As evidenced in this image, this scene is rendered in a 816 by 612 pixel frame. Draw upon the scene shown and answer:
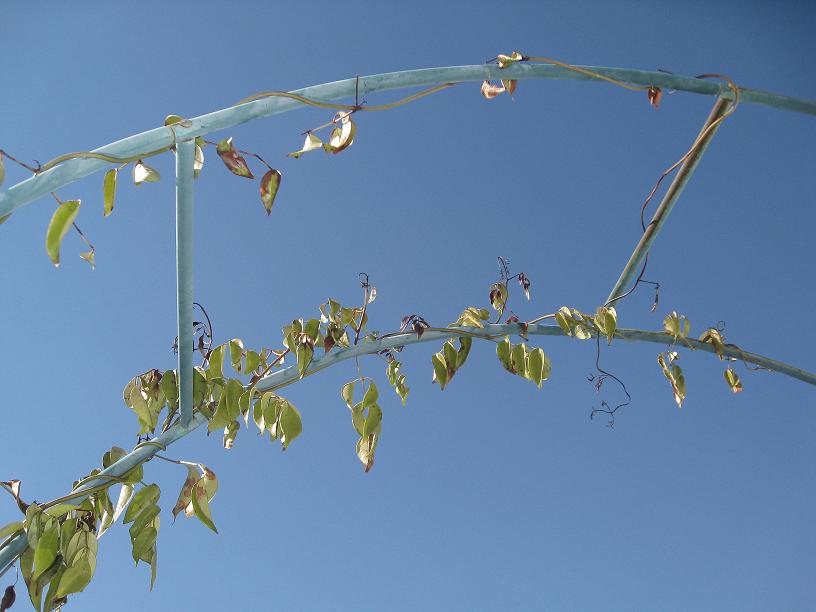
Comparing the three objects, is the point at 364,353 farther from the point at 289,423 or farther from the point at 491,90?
the point at 491,90

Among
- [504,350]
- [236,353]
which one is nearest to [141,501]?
[236,353]

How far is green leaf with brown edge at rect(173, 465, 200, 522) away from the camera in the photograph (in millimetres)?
1156

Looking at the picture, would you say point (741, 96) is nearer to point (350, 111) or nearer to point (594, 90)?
point (350, 111)

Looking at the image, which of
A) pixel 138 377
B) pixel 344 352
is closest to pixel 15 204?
pixel 138 377

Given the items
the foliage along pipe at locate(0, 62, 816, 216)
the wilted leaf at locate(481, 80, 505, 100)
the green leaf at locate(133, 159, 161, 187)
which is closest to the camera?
the foliage along pipe at locate(0, 62, 816, 216)

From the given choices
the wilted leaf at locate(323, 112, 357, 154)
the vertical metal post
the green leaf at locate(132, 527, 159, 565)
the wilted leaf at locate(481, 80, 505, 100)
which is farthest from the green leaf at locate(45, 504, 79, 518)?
the wilted leaf at locate(481, 80, 505, 100)

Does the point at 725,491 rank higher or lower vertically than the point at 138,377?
higher

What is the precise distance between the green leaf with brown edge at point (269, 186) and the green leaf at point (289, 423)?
1.37 feet

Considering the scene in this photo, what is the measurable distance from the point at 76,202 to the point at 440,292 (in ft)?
7.88

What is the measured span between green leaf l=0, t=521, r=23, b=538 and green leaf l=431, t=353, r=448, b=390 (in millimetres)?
848

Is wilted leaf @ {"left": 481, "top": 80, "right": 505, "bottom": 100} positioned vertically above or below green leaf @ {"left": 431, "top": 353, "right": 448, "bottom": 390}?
above

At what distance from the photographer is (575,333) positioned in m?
1.72

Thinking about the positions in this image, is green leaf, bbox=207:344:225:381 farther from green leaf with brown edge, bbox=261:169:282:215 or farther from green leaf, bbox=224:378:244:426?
green leaf with brown edge, bbox=261:169:282:215

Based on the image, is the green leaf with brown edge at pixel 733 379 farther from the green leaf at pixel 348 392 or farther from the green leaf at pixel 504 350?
the green leaf at pixel 348 392
